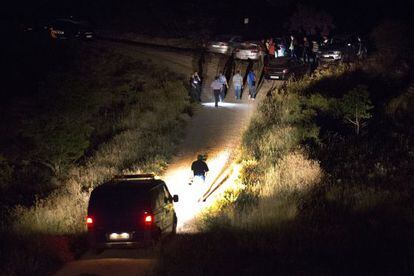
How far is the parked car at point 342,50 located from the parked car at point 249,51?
144 inches

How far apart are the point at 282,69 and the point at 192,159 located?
11.8m

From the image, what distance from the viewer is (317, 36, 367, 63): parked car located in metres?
38.9

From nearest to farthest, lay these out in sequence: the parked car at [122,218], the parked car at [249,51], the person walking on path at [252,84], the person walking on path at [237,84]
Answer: the parked car at [122,218] < the person walking on path at [237,84] < the person walking on path at [252,84] < the parked car at [249,51]

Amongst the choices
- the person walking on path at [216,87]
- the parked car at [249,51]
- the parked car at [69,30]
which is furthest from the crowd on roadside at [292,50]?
the parked car at [69,30]

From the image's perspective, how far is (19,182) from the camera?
25641mm

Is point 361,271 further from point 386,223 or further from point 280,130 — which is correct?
point 280,130

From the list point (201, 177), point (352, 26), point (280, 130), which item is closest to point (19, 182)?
point (201, 177)

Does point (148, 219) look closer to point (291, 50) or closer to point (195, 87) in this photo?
point (195, 87)

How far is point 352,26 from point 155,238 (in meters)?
42.3

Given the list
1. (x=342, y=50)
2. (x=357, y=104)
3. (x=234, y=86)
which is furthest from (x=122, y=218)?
(x=342, y=50)

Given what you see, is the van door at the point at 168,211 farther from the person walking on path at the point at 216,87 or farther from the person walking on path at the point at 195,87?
the person walking on path at the point at 195,87

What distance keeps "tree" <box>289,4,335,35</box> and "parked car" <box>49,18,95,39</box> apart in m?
17.0

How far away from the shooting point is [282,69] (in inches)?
1367

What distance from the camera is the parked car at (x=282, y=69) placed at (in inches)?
1368
